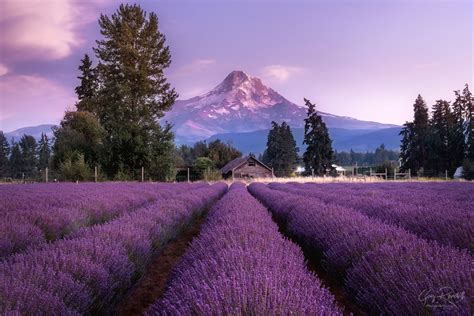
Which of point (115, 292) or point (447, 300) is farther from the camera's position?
point (115, 292)

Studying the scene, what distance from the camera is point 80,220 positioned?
252 inches

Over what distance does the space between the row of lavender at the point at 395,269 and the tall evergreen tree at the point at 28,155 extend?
8956 cm

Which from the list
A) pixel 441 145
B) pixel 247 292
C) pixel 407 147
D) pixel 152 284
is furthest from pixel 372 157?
pixel 247 292

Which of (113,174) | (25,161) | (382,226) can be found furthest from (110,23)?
(25,161)

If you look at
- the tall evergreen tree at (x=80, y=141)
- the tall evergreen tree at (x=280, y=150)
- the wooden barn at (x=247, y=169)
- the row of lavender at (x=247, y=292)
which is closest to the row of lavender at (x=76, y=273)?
the row of lavender at (x=247, y=292)

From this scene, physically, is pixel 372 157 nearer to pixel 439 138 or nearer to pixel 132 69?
pixel 439 138

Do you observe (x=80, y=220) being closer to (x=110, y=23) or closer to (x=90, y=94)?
(x=110, y=23)

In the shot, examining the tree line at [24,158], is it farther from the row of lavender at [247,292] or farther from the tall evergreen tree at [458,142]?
the row of lavender at [247,292]

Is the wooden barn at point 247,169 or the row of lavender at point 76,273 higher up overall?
the wooden barn at point 247,169

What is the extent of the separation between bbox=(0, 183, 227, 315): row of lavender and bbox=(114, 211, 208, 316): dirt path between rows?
0.25 meters

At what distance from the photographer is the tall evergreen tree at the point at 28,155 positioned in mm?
88394

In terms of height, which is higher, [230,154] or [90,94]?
[90,94]

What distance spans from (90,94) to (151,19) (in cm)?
1366

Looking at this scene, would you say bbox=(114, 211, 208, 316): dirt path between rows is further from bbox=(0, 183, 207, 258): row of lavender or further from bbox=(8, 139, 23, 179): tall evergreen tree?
bbox=(8, 139, 23, 179): tall evergreen tree
